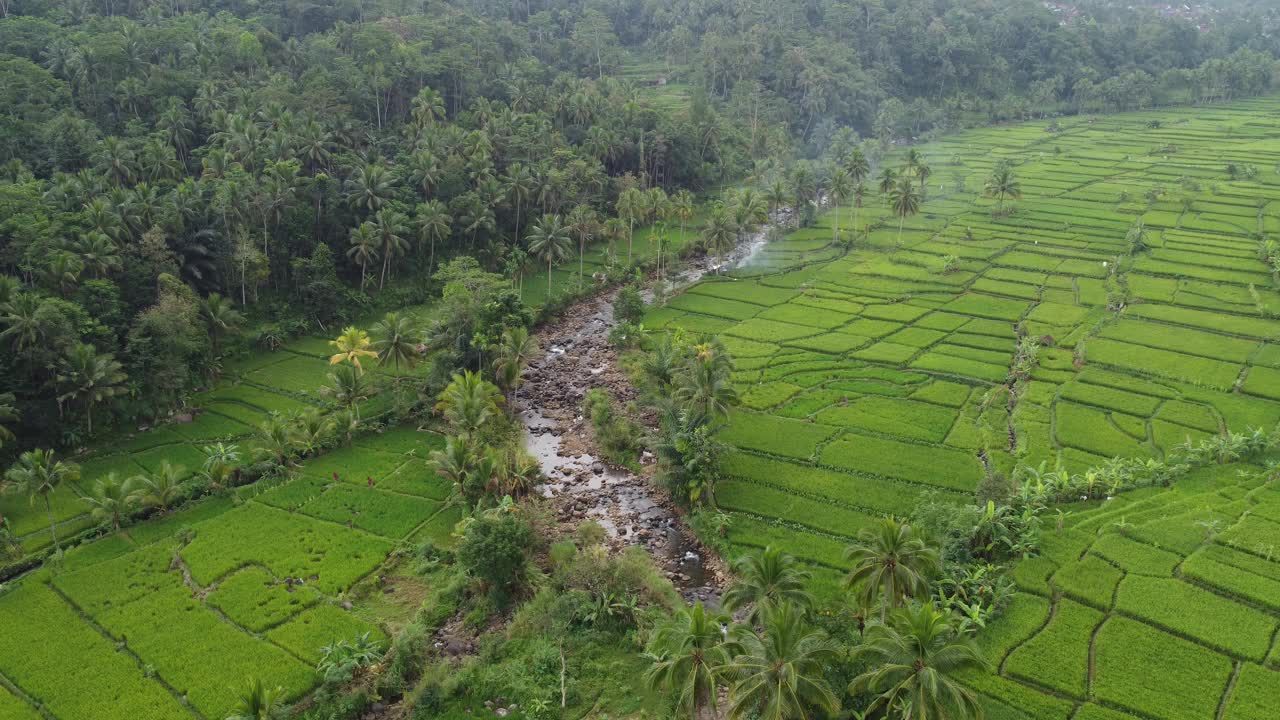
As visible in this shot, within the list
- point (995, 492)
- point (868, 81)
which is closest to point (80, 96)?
point (995, 492)

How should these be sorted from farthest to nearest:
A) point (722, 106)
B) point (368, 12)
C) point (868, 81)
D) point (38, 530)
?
1. point (868, 81)
2. point (722, 106)
3. point (368, 12)
4. point (38, 530)

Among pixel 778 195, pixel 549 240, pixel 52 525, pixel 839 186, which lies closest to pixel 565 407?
pixel 549 240

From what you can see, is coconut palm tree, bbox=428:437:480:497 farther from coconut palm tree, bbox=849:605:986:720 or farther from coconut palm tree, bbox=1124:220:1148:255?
coconut palm tree, bbox=1124:220:1148:255

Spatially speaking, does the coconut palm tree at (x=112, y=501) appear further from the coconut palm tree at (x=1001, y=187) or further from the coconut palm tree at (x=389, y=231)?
the coconut palm tree at (x=1001, y=187)

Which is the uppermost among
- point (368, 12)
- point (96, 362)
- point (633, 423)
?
point (368, 12)

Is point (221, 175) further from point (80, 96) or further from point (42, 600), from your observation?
point (42, 600)

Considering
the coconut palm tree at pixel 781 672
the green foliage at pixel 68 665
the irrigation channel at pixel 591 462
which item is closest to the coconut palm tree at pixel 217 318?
the irrigation channel at pixel 591 462
